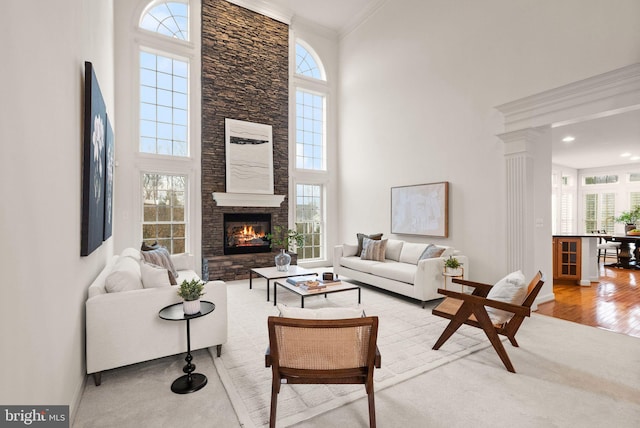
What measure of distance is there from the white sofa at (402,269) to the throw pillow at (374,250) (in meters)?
0.11

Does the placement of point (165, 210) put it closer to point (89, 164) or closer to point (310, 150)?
point (310, 150)

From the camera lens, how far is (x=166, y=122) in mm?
6176

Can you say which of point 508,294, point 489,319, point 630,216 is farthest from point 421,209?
point 630,216

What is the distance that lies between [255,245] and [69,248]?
483cm

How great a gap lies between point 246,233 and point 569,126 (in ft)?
21.3

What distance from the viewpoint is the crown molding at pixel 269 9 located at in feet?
22.6

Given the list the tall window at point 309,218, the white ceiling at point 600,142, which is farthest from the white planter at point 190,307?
the white ceiling at point 600,142

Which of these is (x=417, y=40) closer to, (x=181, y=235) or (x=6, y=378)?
(x=181, y=235)

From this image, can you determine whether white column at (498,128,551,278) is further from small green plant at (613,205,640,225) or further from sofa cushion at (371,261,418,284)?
small green plant at (613,205,640,225)

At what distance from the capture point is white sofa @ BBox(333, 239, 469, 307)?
432cm

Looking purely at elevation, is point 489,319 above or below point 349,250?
below

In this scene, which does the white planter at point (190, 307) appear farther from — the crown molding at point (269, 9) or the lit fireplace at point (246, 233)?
the crown molding at point (269, 9)

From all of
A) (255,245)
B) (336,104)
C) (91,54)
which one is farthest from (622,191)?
(91,54)

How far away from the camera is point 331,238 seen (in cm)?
812
